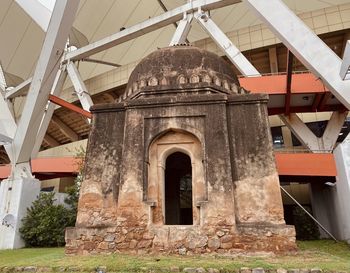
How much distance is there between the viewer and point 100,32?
75.2 ft

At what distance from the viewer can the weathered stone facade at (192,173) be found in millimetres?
6777

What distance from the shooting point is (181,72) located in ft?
29.3

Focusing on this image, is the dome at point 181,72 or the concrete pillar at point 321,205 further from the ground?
the dome at point 181,72

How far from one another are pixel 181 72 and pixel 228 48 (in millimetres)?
8023

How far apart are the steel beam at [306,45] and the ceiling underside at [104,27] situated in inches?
428

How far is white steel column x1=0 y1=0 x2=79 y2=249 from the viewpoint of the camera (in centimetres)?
1209

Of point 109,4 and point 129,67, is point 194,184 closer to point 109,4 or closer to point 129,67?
point 129,67

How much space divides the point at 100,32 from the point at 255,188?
19698 mm

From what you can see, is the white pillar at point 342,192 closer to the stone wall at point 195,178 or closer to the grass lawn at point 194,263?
the stone wall at point 195,178

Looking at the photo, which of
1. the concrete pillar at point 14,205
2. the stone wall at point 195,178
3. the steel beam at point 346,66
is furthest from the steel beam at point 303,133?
the concrete pillar at point 14,205

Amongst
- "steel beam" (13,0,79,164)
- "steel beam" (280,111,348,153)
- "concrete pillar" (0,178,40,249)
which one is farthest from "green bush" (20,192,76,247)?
"steel beam" (280,111,348,153)

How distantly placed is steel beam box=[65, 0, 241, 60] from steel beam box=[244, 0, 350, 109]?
735 cm

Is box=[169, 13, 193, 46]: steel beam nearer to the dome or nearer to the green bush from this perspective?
the dome


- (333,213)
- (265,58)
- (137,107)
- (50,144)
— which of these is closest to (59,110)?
(50,144)
